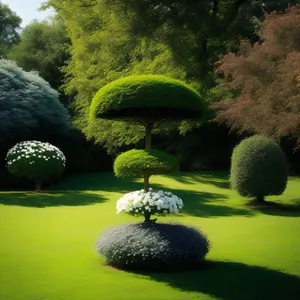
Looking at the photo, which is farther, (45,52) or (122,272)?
(45,52)

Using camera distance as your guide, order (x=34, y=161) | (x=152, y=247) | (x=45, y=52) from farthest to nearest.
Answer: (x=45, y=52) → (x=34, y=161) → (x=152, y=247)

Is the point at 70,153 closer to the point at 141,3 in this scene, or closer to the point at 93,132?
the point at 93,132

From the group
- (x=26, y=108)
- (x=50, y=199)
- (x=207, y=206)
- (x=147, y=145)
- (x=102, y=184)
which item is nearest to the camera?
(x=147, y=145)

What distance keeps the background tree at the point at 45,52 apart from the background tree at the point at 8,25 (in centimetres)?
1070

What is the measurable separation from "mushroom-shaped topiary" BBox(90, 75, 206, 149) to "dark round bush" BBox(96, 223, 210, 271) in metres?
1.76

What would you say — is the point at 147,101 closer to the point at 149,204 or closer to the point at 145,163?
the point at 145,163

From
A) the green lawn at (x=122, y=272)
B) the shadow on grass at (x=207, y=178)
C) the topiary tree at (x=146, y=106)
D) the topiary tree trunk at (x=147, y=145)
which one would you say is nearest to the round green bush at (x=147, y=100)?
the topiary tree at (x=146, y=106)

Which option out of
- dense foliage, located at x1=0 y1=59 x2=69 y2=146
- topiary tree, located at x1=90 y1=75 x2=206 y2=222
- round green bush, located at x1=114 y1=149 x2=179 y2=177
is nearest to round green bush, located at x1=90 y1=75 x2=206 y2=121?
topiary tree, located at x1=90 y1=75 x2=206 y2=222

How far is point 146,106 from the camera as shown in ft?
31.6

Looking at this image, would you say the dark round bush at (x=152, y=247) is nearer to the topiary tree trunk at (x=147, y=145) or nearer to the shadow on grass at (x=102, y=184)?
the topiary tree trunk at (x=147, y=145)

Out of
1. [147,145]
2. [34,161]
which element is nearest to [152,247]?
[147,145]

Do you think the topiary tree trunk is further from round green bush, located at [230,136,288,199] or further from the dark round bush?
round green bush, located at [230,136,288,199]

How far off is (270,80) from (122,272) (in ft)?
43.2

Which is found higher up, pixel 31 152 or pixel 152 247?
pixel 31 152
